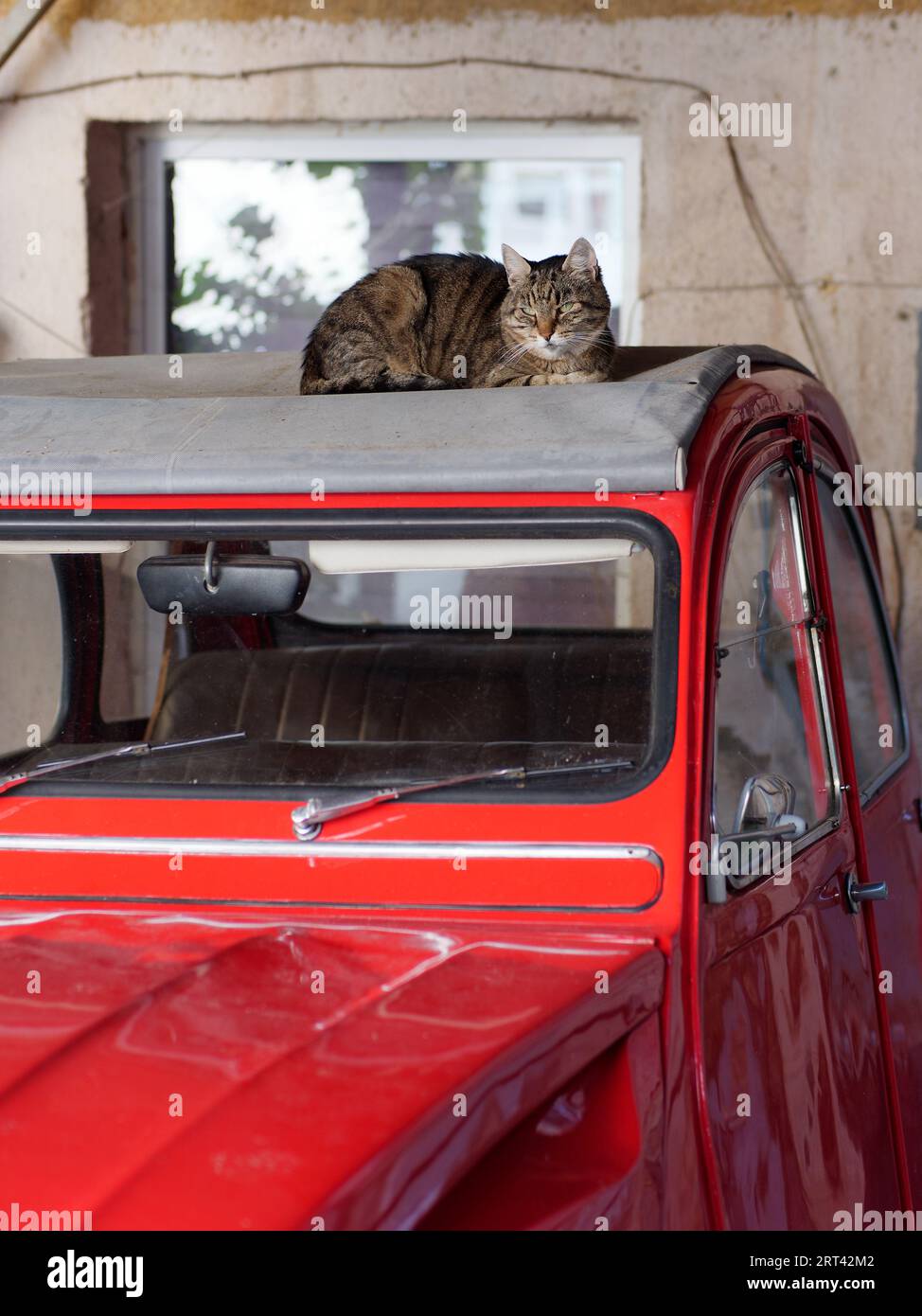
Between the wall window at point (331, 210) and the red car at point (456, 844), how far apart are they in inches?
130

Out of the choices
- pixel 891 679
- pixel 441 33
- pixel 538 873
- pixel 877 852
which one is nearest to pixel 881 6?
pixel 441 33

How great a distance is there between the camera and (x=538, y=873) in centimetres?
204

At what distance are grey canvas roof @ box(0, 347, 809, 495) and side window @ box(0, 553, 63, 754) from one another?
232 mm

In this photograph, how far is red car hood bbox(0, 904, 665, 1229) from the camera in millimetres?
1385

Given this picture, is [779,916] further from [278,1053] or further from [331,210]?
[331,210]

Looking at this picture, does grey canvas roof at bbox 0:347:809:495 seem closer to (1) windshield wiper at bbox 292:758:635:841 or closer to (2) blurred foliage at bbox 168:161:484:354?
(1) windshield wiper at bbox 292:758:635:841

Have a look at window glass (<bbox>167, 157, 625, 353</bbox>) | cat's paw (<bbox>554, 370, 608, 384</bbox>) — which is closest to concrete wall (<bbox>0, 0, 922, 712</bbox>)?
window glass (<bbox>167, 157, 625, 353</bbox>)

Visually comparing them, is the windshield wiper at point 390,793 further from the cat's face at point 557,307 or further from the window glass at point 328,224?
the window glass at point 328,224

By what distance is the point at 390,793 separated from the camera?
6.89 ft

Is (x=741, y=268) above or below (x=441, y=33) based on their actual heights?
below

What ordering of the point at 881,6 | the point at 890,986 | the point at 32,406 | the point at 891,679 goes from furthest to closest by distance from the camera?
the point at 881,6 → the point at 891,679 → the point at 890,986 → the point at 32,406

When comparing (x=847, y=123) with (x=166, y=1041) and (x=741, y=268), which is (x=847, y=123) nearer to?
(x=741, y=268)

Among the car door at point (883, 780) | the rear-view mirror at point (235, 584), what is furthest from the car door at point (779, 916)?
the rear-view mirror at point (235, 584)

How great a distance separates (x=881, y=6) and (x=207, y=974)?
488 centimetres
